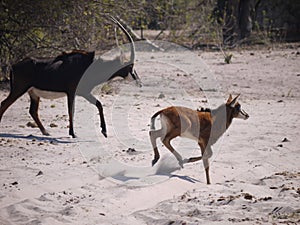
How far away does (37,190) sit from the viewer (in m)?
7.52

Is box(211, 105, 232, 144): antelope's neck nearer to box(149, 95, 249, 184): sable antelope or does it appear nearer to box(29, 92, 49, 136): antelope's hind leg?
box(149, 95, 249, 184): sable antelope

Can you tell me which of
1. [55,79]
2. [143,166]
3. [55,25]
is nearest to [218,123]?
[143,166]

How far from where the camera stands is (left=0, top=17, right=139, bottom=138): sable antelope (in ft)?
34.7

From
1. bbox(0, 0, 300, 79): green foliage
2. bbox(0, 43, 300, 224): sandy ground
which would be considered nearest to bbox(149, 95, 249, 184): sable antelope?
bbox(0, 43, 300, 224): sandy ground

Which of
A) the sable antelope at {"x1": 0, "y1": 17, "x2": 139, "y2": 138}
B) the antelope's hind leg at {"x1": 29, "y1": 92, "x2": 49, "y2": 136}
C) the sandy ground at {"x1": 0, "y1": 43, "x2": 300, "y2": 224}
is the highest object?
the sable antelope at {"x1": 0, "y1": 17, "x2": 139, "y2": 138}

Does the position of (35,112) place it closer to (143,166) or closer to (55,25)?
(143,166)

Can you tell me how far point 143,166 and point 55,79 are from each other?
2738mm

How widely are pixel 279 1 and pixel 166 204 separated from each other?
2173cm

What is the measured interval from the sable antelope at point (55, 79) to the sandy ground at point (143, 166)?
52 centimetres

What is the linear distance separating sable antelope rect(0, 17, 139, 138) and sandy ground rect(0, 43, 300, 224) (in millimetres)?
516

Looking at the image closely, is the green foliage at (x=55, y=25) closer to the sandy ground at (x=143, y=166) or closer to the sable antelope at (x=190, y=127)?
the sandy ground at (x=143, y=166)

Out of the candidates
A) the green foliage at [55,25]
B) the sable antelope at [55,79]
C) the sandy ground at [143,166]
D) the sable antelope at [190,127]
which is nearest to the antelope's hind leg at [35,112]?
the sable antelope at [55,79]

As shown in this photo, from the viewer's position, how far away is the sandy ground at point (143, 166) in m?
6.54

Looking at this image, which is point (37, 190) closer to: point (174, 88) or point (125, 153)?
point (125, 153)
